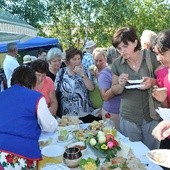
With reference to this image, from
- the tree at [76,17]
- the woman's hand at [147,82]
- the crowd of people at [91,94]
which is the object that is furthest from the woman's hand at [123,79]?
the tree at [76,17]

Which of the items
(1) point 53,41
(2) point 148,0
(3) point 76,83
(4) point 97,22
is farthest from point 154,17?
(3) point 76,83

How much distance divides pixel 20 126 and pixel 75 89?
43.6 inches

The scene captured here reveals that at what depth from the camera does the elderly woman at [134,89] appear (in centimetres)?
225

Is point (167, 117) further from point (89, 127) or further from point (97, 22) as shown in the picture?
point (97, 22)

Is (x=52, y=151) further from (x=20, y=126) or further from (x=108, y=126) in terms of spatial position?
(x=108, y=126)

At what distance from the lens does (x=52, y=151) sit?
1999 mm

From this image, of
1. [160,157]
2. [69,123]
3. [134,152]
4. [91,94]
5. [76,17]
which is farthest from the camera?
[76,17]

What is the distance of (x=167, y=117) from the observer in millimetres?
1662

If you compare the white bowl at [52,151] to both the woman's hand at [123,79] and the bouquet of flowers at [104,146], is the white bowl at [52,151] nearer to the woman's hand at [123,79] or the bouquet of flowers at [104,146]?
the bouquet of flowers at [104,146]

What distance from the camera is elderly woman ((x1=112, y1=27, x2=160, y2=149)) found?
7.38 ft

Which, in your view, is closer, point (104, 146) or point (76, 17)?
point (104, 146)

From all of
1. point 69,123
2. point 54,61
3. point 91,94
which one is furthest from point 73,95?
point 54,61

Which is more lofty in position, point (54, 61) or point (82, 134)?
point (54, 61)

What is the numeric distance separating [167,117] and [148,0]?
570 inches
